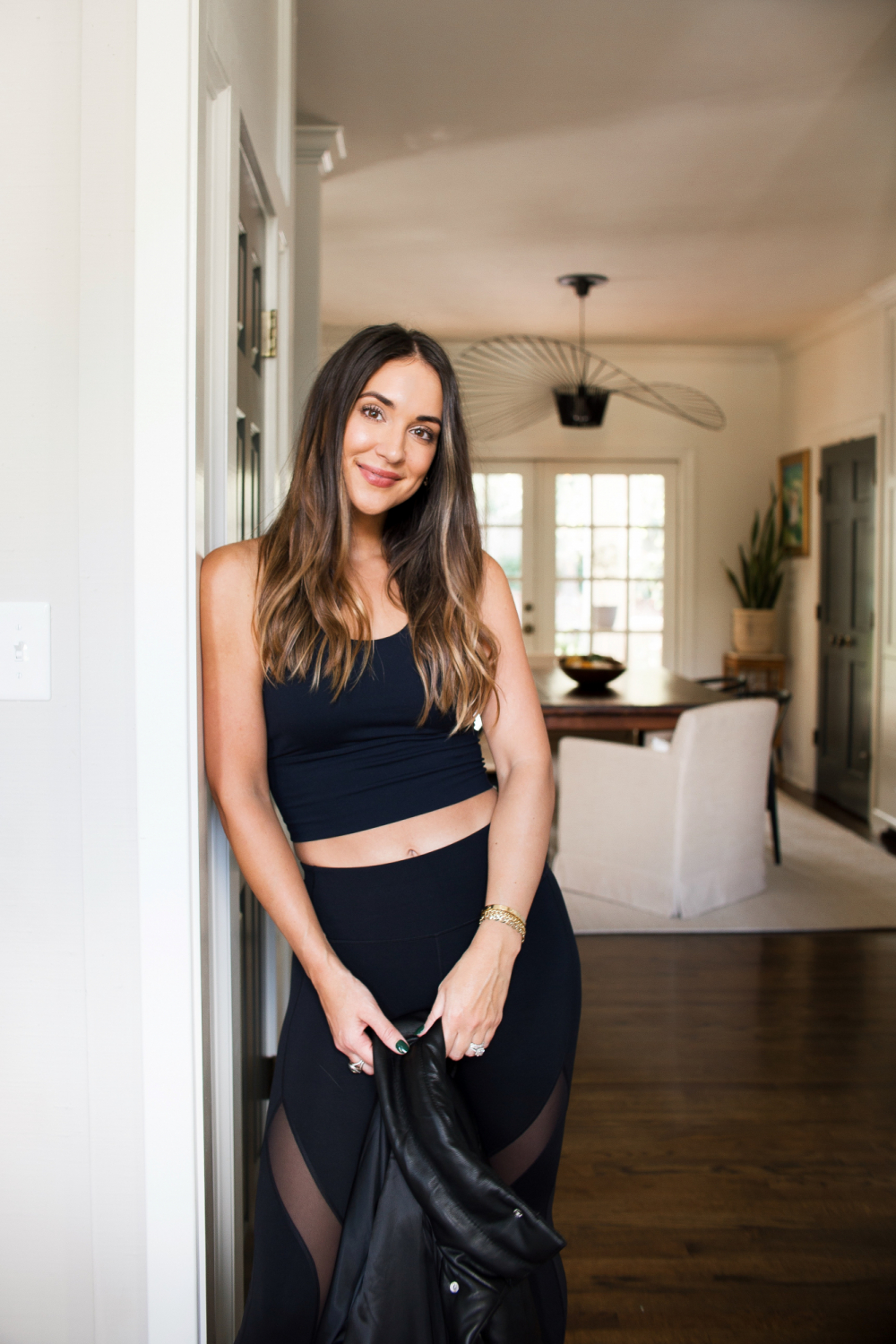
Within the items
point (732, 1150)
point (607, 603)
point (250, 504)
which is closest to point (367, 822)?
point (250, 504)

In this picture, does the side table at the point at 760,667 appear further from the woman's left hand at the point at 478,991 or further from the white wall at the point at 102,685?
the white wall at the point at 102,685

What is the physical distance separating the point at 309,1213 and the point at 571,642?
641 cm

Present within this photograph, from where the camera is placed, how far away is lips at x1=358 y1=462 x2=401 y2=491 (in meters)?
1.34

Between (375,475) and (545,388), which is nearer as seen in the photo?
(375,475)

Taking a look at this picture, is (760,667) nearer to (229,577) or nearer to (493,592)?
(493,592)

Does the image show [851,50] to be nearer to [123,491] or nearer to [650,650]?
[123,491]

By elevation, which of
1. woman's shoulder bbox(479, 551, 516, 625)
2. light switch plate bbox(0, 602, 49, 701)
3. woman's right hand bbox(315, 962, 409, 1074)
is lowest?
woman's right hand bbox(315, 962, 409, 1074)

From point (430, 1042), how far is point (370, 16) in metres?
2.77

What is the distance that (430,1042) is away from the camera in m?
1.19

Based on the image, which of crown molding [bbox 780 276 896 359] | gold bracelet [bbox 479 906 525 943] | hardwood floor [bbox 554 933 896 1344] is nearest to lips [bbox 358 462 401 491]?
gold bracelet [bbox 479 906 525 943]

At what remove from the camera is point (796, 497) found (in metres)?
6.89

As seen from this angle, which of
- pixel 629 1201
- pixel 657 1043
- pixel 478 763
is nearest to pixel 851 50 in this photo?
pixel 478 763

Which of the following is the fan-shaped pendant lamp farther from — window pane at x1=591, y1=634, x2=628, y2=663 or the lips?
the lips

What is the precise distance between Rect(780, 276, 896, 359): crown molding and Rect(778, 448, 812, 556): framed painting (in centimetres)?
69
